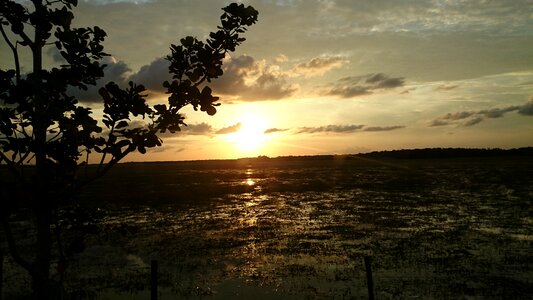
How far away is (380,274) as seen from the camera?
14969mm

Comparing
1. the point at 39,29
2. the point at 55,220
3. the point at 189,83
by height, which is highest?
the point at 39,29

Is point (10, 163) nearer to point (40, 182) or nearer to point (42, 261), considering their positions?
point (40, 182)

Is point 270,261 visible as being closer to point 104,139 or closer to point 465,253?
point 465,253

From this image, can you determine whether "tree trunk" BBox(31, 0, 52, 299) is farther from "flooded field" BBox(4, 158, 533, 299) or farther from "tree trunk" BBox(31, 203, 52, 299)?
"flooded field" BBox(4, 158, 533, 299)

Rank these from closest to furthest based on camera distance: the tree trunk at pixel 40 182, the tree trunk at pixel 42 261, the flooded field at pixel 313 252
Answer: the tree trunk at pixel 40 182 < the tree trunk at pixel 42 261 < the flooded field at pixel 313 252

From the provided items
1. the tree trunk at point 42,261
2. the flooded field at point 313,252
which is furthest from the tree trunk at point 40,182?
the flooded field at point 313,252

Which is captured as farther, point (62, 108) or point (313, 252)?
point (313, 252)

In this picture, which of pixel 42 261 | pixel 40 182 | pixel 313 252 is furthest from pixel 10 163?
pixel 313 252

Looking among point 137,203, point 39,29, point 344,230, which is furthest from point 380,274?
point 137,203

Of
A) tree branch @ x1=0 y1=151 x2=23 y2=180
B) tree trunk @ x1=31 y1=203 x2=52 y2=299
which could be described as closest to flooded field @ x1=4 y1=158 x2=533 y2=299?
tree trunk @ x1=31 y1=203 x2=52 y2=299

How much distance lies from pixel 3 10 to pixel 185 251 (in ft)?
52.8

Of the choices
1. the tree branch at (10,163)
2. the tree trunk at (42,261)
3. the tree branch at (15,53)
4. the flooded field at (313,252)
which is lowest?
the flooded field at (313,252)

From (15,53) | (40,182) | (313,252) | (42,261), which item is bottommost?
(313,252)

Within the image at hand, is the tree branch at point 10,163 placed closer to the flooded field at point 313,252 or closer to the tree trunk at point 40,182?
the tree trunk at point 40,182
